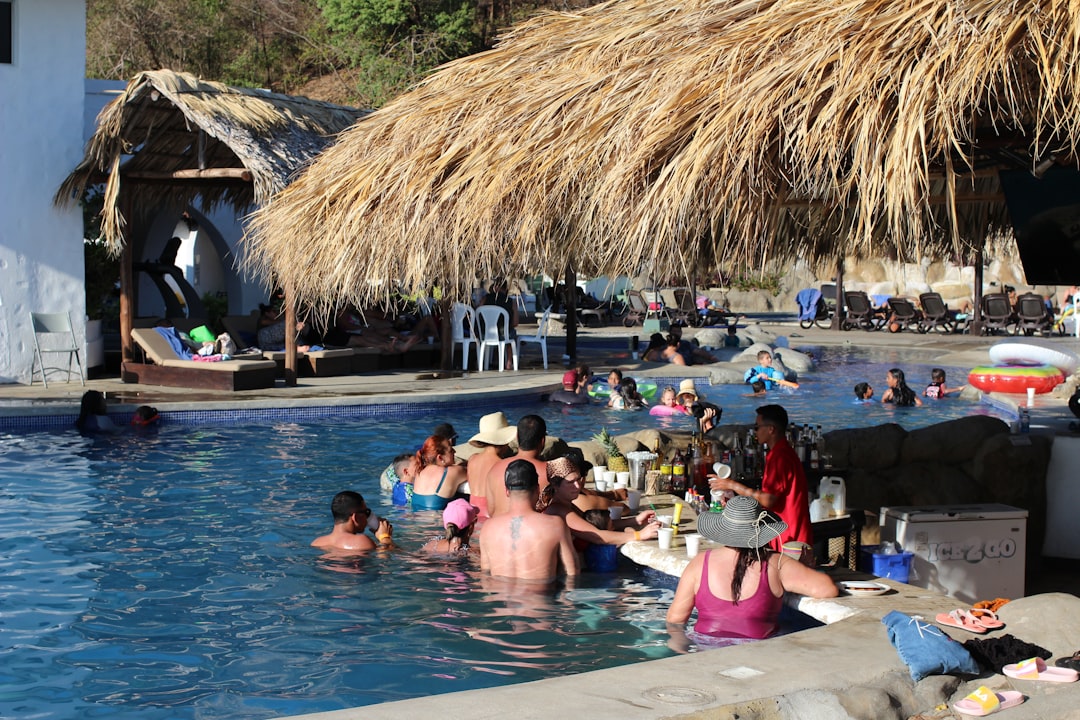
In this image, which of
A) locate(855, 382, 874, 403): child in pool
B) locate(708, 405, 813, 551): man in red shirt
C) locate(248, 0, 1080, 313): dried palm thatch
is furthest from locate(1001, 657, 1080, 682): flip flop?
locate(855, 382, 874, 403): child in pool

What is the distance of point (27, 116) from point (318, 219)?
1021cm

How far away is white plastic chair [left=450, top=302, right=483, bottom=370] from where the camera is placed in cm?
1814

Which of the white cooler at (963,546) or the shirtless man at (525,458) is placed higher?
the shirtless man at (525,458)

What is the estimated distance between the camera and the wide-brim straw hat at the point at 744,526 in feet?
18.0

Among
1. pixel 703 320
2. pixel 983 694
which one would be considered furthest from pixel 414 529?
pixel 703 320

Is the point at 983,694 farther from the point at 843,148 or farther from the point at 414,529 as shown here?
the point at 414,529

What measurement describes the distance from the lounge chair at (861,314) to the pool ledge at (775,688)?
24039mm

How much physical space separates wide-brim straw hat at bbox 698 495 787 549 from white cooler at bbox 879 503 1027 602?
1275 millimetres

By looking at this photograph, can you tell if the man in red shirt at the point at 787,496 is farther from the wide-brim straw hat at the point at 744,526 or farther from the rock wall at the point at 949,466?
the rock wall at the point at 949,466

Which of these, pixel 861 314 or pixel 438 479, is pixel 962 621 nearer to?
pixel 438 479

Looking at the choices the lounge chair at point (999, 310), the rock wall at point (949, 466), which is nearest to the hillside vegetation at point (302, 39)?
the lounge chair at point (999, 310)

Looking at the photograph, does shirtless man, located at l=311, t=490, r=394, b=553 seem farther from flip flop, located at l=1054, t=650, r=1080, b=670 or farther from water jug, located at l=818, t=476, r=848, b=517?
flip flop, located at l=1054, t=650, r=1080, b=670

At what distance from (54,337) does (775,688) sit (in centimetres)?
1338

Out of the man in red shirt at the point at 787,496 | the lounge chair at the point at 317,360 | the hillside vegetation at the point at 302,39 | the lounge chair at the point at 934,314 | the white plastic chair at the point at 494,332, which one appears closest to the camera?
the man in red shirt at the point at 787,496
